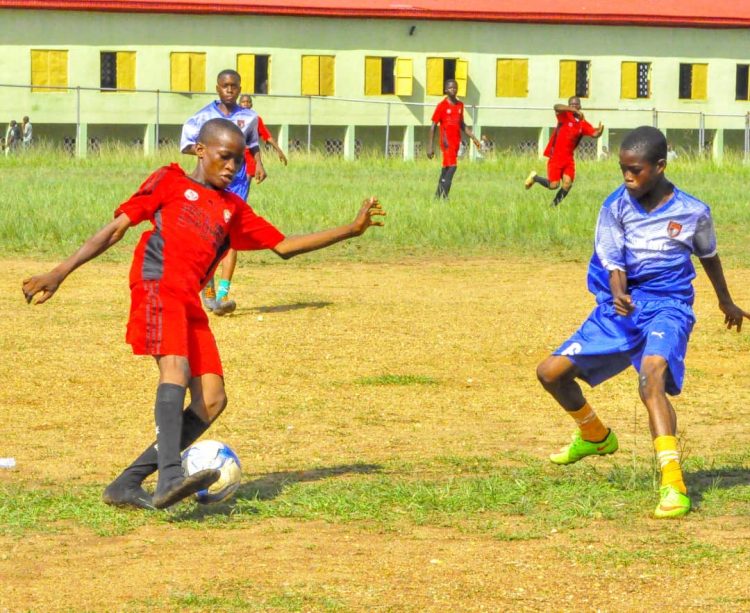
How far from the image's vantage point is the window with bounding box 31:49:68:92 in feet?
153

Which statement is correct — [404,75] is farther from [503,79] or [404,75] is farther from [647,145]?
[647,145]

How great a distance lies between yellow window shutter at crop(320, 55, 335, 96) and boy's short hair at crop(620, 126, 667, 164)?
4309 centimetres

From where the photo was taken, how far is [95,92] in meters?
46.5

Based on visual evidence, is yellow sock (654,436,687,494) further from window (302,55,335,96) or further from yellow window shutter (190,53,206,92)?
window (302,55,335,96)

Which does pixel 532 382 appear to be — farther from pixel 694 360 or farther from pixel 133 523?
pixel 133 523

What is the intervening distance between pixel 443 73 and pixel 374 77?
2.40m

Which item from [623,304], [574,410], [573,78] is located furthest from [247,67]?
[623,304]

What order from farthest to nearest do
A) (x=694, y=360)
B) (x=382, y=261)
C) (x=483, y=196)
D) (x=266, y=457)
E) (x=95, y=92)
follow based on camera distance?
(x=95, y=92) < (x=483, y=196) < (x=382, y=261) < (x=694, y=360) < (x=266, y=457)

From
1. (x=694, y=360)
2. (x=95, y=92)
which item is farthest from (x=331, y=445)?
(x=95, y=92)

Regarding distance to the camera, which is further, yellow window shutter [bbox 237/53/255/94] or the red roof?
yellow window shutter [bbox 237/53/255/94]

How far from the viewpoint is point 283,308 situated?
1271cm

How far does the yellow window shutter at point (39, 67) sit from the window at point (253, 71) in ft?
19.4

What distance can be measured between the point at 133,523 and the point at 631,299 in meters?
2.26

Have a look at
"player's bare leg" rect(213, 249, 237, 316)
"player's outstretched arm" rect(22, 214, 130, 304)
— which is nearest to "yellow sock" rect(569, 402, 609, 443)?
"player's outstretched arm" rect(22, 214, 130, 304)
